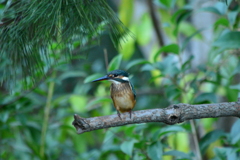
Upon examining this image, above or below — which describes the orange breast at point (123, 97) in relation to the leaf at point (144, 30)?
below

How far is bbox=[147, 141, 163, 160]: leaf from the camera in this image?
241 cm

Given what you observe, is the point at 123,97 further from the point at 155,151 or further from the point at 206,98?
the point at 206,98

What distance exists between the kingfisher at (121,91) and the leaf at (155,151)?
29 cm

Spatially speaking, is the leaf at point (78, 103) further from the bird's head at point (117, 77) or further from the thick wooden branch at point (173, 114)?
the thick wooden branch at point (173, 114)

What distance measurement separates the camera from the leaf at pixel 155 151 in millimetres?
2414

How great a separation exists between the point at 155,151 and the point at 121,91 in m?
0.49

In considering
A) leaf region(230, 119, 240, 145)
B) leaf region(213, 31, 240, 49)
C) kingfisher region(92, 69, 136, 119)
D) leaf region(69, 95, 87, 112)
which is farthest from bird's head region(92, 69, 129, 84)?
leaf region(69, 95, 87, 112)

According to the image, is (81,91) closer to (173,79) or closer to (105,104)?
(105,104)

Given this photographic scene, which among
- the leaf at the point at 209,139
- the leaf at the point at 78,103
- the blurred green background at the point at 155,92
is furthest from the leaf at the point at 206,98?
the leaf at the point at 78,103

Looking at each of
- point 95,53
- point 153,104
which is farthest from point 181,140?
point 95,53

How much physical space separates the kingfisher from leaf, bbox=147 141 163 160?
0.95 feet

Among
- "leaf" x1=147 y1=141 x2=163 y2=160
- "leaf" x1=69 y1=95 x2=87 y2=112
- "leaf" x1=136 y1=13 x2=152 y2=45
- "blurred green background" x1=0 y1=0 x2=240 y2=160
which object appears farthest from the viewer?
"leaf" x1=136 y1=13 x2=152 y2=45

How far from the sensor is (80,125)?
1807mm

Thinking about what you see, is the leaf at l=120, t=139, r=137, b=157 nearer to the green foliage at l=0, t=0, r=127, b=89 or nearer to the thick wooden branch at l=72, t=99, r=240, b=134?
the thick wooden branch at l=72, t=99, r=240, b=134
